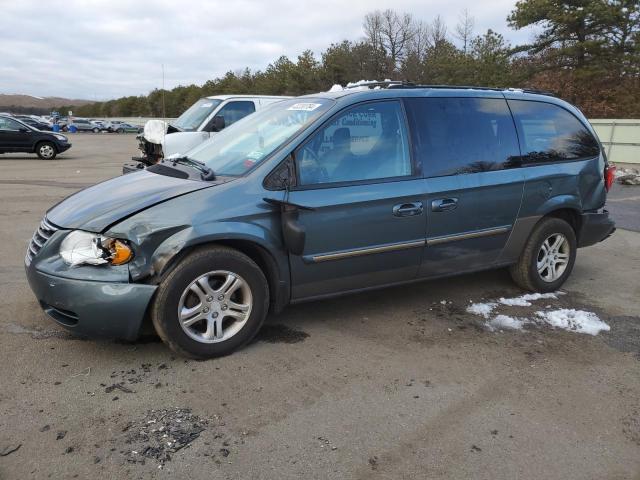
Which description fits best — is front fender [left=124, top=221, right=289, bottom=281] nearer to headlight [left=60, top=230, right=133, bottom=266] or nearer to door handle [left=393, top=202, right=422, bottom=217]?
headlight [left=60, top=230, right=133, bottom=266]

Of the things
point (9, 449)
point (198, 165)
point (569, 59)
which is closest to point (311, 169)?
point (198, 165)

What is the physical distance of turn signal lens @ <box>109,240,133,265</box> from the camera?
3242 mm

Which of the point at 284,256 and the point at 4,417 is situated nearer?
the point at 4,417

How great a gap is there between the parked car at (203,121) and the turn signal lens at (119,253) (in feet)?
20.9

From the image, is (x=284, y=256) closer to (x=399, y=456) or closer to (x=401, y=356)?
(x=401, y=356)

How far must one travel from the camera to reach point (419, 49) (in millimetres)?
54812

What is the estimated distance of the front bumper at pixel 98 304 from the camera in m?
3.19

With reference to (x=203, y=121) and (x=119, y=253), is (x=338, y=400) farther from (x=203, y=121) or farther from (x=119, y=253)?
(x=203, y=121)

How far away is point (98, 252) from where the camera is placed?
10.7 feet

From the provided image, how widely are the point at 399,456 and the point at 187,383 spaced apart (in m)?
1.34

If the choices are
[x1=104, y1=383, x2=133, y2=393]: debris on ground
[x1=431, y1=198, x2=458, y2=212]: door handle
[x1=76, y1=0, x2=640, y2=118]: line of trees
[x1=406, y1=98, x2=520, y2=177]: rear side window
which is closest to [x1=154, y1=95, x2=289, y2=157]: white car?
[x1=406, y1=98, x2=520, y2=177]: rear side window

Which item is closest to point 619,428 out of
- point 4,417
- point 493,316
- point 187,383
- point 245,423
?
point 493,316

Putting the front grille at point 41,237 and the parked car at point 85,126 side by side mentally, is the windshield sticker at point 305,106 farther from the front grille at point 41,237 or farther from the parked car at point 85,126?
the parked car at point 85,126

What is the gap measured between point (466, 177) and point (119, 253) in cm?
267
